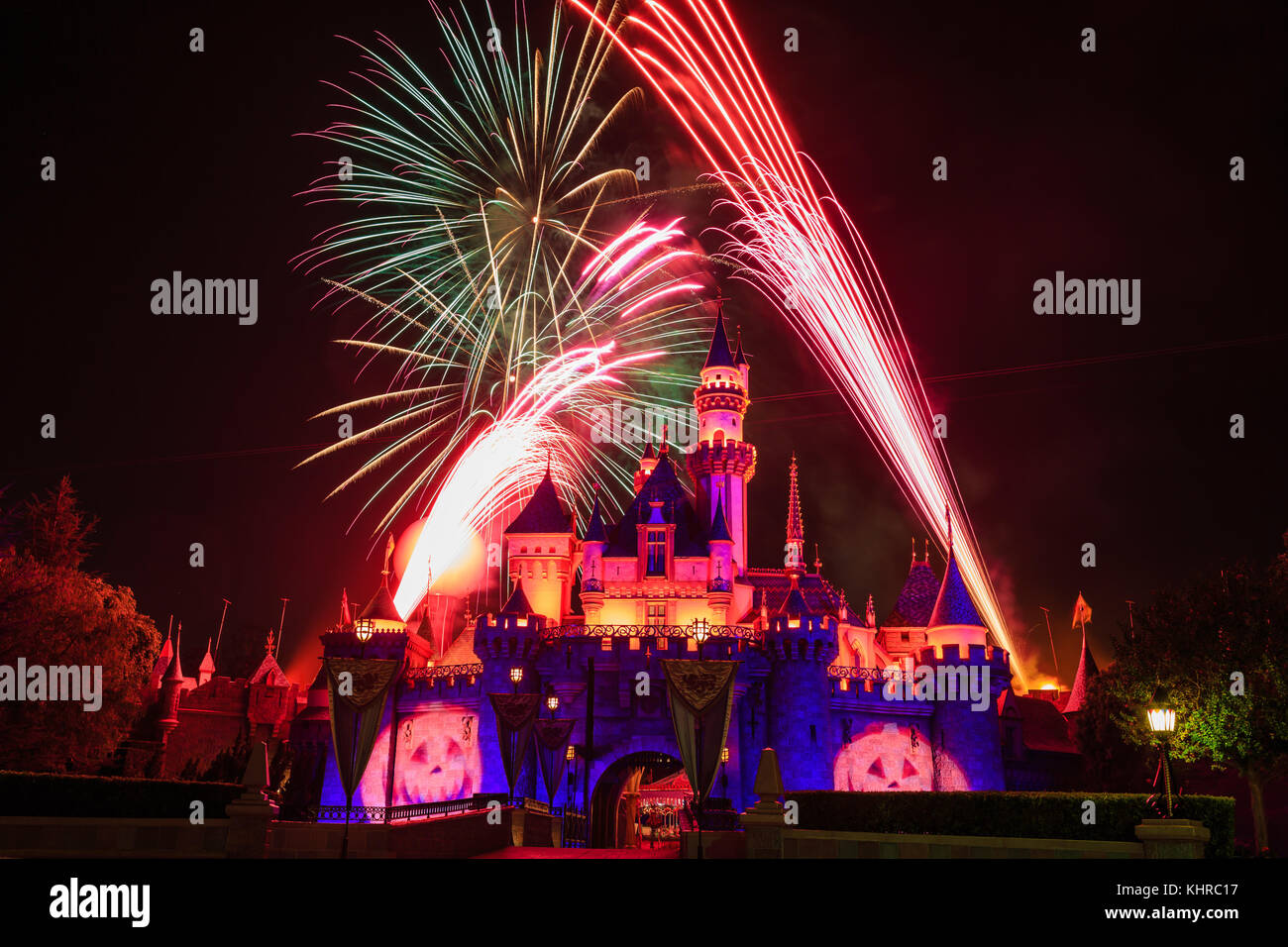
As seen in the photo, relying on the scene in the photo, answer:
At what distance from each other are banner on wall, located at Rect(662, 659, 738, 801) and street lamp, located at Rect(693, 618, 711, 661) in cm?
1556

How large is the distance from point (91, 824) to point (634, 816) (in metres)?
34.4

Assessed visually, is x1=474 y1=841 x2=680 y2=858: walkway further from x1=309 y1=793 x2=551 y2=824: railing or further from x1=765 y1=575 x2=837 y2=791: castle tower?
x1=765 y1=575 x2=837 y2=791: castle tower

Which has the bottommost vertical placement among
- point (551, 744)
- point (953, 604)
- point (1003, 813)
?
point (1003, 813)

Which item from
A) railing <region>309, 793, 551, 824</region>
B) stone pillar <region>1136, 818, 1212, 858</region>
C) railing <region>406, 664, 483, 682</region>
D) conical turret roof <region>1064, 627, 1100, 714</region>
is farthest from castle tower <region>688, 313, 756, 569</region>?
stone pillar <region>1136, 818, 1212, 858</region>

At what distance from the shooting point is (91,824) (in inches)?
1243

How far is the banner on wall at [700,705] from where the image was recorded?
35.2 m

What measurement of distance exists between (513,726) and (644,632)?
15.7m

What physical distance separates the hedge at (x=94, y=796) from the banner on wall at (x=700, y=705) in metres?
13.6

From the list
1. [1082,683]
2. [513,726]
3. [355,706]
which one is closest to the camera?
[355,706]

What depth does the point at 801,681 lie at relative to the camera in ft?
169

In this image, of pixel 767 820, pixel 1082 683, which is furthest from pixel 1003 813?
pixel 1082 683

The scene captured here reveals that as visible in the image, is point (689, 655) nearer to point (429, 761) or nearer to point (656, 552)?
point (656, 552)
